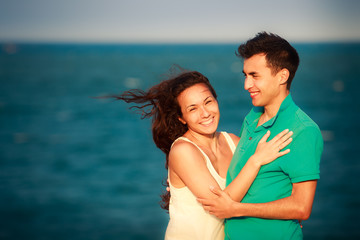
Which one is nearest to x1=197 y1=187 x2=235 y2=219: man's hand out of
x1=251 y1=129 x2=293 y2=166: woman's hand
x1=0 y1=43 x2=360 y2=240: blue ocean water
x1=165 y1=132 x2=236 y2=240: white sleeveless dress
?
x1=165 y1=132 x2=236 y2=240: white sleeveless dress

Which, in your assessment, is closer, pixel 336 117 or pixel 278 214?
pixel 278 214

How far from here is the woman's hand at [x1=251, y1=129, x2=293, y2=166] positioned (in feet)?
10.6

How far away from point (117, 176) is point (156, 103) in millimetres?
25865

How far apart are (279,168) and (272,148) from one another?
0.15m

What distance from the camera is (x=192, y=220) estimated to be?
389 cm

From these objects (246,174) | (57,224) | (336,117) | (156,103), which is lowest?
(57,224)

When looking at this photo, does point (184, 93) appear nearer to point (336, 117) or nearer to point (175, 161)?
point (175, 161)

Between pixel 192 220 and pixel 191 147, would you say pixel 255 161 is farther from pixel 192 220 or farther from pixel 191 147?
pixel 192 220

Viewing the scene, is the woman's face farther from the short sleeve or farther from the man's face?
the short sleeve

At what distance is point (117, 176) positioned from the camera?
97.0 feet

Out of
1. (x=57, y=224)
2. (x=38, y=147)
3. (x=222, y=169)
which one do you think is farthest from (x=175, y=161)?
(x=38, y=147)

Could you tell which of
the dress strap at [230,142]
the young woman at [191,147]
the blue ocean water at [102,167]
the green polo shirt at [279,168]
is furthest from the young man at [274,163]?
the blue ocean water at [102,167]

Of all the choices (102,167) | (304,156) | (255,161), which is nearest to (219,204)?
(255,161)

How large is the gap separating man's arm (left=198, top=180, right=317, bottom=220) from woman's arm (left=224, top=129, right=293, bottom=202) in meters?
0.09
